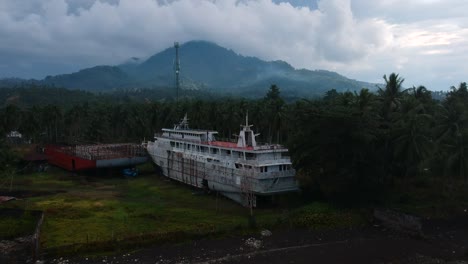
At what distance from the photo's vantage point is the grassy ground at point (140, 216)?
994 inches

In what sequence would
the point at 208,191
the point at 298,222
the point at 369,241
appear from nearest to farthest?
the point at 369,241 < the point at 298,222 < the point at 208,191

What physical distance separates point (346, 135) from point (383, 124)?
5808mm

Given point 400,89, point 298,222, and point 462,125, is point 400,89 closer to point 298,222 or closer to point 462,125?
point 462,125

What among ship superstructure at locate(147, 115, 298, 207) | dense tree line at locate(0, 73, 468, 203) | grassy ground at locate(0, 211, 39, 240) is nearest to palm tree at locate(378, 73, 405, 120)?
dense tree line at locate(0, 73, 468, 203)

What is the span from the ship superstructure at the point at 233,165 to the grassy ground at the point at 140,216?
56.7 inches

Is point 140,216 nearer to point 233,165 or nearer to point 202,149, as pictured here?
point 233,165

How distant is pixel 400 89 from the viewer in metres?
41.8

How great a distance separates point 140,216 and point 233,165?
9.89 metres

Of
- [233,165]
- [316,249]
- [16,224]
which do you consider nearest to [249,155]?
[233,165]

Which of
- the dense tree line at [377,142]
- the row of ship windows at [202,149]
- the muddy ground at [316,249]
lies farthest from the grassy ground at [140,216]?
the row of ship windows at [202,149]

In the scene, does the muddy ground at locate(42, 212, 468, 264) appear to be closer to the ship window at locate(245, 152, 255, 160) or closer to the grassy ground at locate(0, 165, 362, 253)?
the grassy ground at locate(0, 165, 362, 253)

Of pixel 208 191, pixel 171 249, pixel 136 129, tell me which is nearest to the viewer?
pixel 171 249

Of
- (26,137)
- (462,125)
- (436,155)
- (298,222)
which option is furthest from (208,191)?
(26,137)

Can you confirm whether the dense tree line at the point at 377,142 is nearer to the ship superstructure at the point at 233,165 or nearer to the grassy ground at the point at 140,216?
the ship superstructure at the point at 233,165
